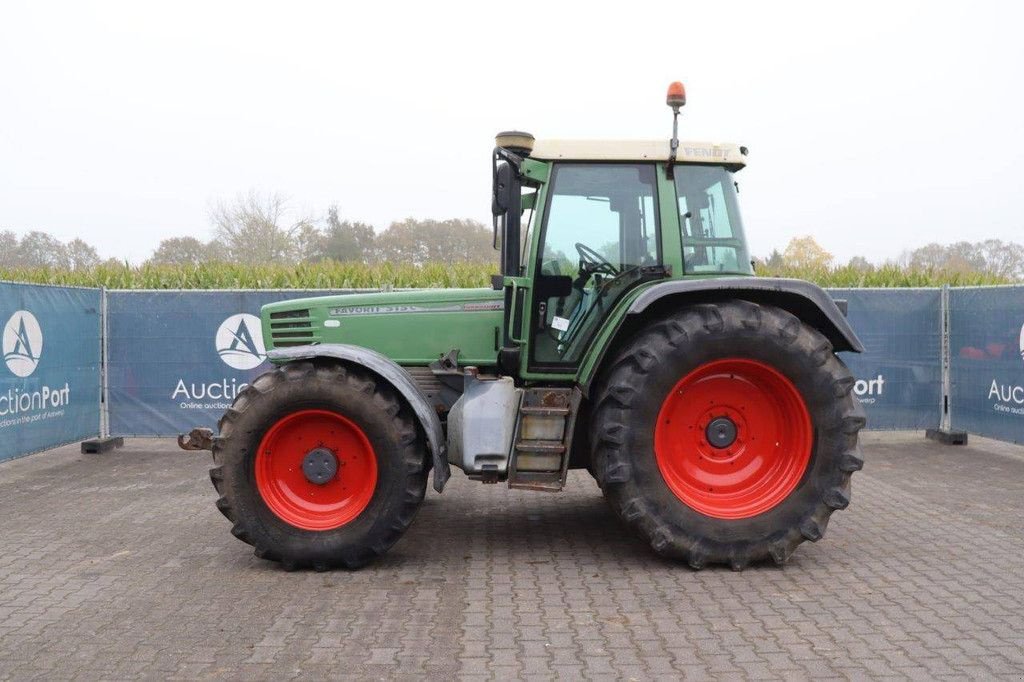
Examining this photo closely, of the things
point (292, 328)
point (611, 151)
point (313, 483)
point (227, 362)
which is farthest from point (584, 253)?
point (227, 362)

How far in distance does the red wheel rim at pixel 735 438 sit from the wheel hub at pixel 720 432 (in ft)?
0.06

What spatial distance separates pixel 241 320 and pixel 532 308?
19.9ft

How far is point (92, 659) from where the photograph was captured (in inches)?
160

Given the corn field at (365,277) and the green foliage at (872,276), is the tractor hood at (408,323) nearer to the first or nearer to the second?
the corn field at (365,277)

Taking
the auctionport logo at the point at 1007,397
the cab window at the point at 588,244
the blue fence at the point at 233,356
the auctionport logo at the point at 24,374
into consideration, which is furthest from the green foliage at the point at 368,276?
the cab window at the point at 588,244

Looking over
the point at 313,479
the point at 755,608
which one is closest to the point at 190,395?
the point at 313,479

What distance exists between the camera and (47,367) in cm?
950

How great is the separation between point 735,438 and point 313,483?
279 cm

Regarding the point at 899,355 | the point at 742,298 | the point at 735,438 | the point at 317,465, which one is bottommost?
the point at 317,465

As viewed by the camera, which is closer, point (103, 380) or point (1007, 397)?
point (1007, 397)

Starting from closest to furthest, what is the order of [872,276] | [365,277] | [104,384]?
[104,384] < [872,276] < [365,277]

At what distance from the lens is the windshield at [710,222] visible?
5.84 metres

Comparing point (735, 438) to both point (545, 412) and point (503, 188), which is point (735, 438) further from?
point (503, 188)

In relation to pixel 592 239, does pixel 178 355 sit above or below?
below
